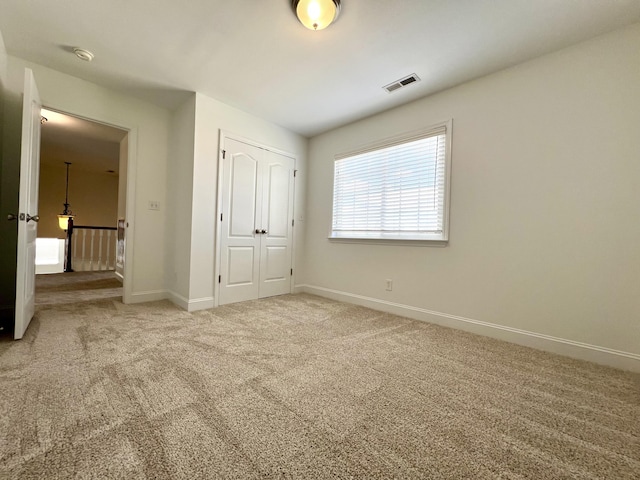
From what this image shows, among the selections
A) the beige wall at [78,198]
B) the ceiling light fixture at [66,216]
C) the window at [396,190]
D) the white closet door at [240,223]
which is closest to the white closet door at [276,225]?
the white closet door at [240,223]

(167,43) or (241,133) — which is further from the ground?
(167,43)

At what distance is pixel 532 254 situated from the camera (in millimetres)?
2260

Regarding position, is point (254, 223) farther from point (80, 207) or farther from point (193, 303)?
point (80, 207)

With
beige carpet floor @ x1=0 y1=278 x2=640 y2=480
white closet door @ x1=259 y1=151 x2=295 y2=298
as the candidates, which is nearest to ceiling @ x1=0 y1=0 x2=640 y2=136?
white closet door @ x1=259 y1=151 x2=295 y2=298

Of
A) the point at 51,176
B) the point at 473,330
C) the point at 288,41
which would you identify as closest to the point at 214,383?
the point at 473,330

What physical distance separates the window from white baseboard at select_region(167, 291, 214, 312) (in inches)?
74.3

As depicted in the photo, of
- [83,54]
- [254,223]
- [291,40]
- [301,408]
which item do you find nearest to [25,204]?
[83,54]

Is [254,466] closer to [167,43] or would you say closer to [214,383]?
[214,383]

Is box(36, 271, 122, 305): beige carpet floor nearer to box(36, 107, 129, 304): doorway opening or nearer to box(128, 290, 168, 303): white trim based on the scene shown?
box(36, 107, 129, 304): doorway opening

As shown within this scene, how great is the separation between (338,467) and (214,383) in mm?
861

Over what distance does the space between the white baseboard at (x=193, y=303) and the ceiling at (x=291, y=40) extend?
7.81ft

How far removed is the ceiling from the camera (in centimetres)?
185

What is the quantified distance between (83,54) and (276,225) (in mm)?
2582

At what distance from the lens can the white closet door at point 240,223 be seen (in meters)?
3.33
